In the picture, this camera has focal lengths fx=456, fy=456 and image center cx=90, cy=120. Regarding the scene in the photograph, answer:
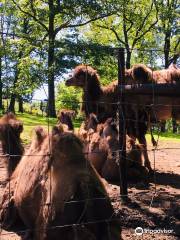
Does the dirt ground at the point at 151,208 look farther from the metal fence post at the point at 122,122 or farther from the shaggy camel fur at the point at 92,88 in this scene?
the shaggy camel fur at the point at 92,88

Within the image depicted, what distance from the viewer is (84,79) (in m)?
8.01

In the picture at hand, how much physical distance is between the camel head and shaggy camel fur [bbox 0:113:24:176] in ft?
10.2

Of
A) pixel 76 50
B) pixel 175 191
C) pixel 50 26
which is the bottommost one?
pixel 175 191

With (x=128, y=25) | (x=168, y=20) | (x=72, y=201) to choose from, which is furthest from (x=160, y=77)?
(x=128, y=25)

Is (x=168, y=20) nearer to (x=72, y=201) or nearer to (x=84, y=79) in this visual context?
(x=84, y=79)

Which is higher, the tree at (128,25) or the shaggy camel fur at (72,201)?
the tree at (128,25)

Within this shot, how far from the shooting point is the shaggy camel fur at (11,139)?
489 cm

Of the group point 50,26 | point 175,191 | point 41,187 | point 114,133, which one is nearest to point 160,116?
point 114,133

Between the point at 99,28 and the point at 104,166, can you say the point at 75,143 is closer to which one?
the point at 104,166

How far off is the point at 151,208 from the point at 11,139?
200 cm

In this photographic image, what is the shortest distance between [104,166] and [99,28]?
2632 cm

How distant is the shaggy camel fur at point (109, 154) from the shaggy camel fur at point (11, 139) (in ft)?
7.37

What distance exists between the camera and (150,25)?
31094 mm

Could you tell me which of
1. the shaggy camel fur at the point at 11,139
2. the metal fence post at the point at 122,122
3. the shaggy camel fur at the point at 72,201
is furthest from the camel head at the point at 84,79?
the shaggy camel fur at the point at 72,201
